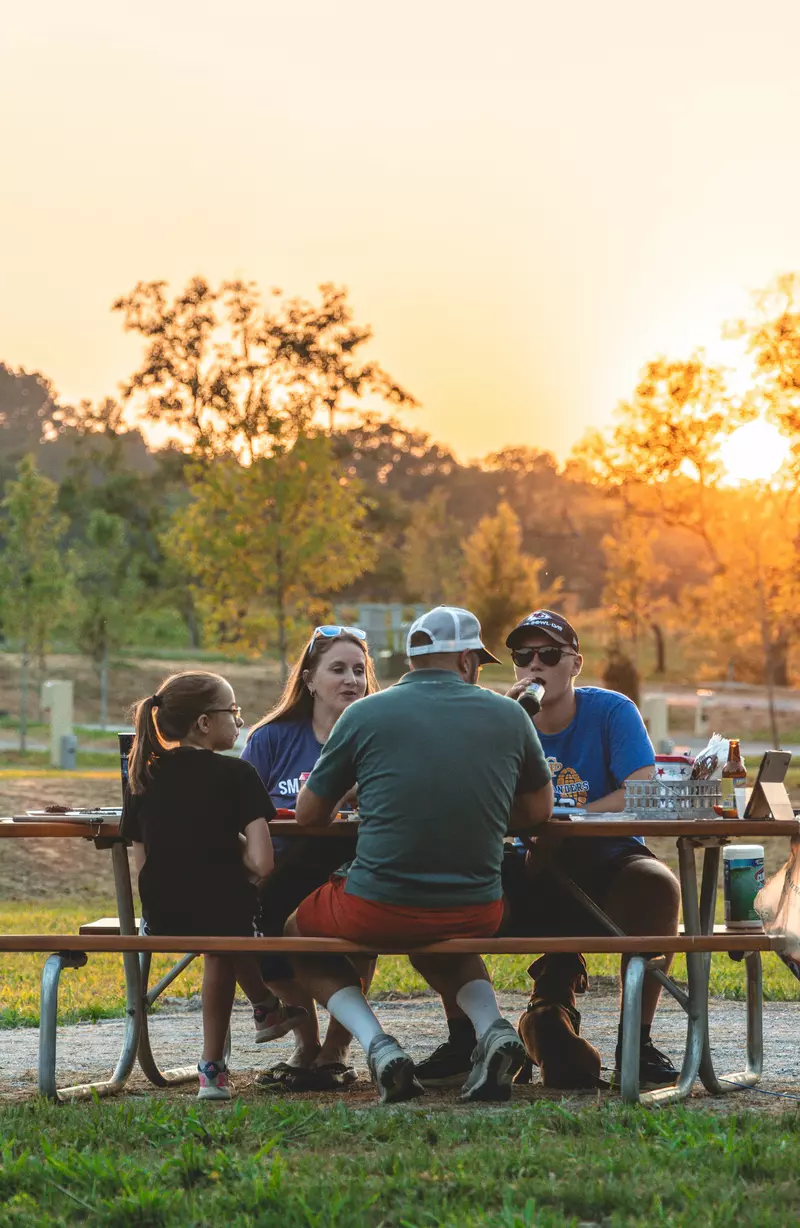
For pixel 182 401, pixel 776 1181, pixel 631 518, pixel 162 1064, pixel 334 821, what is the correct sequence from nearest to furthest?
pixel 776 1181, pixel 334 821, pixel 162 1064, pixel 631 518, pixel 182 401

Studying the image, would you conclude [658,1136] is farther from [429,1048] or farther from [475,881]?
[429,1048]

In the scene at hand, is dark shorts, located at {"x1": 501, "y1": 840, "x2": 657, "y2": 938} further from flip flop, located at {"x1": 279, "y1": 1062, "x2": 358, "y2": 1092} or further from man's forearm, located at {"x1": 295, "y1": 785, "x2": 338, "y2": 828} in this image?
man's forearm, located at {"x1": 295, "y1": 785, "x2": 338, "y2": 828}

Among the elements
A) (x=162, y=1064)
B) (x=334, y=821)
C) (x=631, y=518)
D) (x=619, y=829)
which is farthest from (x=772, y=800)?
(x=631, y=518)

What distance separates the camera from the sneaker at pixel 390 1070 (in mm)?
4766

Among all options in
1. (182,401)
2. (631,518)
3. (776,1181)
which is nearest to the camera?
(776,1181)

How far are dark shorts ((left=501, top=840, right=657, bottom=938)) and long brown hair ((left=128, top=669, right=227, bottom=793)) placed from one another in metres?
1.18

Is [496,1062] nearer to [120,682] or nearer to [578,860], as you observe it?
[578,860]

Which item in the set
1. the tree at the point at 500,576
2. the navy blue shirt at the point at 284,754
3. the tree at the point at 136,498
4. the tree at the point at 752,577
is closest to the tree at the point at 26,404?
the tree at the point at 136,498

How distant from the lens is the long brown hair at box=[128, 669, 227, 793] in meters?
5.17

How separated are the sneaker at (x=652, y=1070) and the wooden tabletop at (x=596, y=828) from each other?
2.34 ft

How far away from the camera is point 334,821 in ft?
17.4

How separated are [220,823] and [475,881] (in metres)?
0.78

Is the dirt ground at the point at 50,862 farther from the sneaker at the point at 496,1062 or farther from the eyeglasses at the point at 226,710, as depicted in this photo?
the sneaker at the point at 496,1062

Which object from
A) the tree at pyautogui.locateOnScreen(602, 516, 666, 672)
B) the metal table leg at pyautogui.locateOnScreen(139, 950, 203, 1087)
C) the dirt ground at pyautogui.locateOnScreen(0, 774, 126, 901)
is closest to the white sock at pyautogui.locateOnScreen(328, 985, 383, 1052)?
the metal table leg at pyautogui.locateOnScreen(139, 950, 203, 1087)
